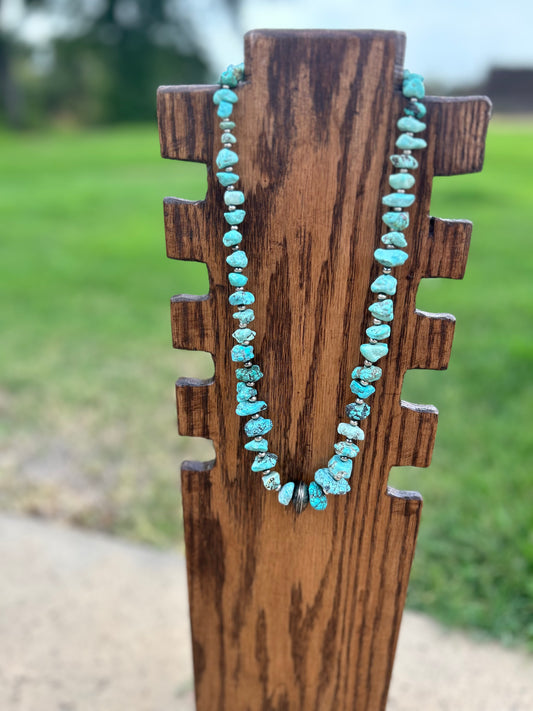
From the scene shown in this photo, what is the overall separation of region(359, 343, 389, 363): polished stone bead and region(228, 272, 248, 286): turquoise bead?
0.61ft

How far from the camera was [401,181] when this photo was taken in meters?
0.71

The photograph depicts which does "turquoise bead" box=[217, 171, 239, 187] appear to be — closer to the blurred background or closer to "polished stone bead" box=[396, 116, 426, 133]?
"polished stone bead" box=[396, 116, 426, 133]

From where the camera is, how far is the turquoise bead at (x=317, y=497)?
0.93m

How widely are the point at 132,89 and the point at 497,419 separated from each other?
58.5ft

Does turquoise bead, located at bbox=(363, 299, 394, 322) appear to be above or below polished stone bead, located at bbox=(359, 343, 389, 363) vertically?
above

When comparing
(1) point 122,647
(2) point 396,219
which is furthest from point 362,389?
(1) point 122,647

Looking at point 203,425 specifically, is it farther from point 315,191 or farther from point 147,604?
point 147,604

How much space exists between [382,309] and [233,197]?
0.80 feet

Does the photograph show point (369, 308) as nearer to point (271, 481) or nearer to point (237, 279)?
point (237, 279)

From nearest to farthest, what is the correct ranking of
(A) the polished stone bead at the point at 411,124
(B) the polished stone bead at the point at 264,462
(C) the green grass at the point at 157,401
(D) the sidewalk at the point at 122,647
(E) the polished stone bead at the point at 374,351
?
(A) the polished stone bead at the point at 411,124 → (E) the polished stone bead at the point at 374,351 → (B) the polished stone bead at the point at 264,462 → (D) the sidewalk at the point at 122,647 → (C) the green grass at the point at 157,401

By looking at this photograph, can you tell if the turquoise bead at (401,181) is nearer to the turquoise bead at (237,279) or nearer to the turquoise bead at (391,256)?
the turquoise bead at (391,256)

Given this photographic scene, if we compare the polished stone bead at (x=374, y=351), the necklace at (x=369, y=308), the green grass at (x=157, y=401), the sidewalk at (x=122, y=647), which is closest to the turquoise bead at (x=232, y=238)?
the necklace at (x=369, y=308)

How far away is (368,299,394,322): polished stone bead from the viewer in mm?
770

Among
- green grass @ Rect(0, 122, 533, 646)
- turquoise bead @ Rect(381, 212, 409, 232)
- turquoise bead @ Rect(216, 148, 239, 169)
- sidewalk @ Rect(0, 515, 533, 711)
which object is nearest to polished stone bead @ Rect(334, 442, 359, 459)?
turquoise bead @ Rect(381, 212, 409, 232)
